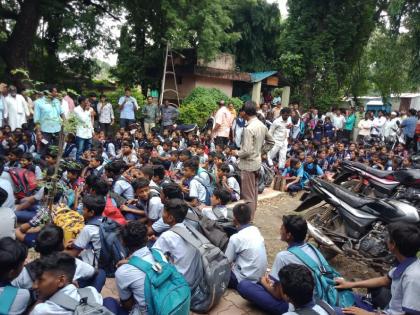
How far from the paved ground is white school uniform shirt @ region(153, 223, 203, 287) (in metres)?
0.51

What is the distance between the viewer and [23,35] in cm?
1257

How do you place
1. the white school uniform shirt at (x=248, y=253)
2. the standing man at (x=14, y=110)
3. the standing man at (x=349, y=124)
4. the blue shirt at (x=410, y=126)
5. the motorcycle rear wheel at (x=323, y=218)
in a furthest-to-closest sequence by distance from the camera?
the standing man at (x=349, y=124)
the blue shirt at (x=410, y=126)
the standing man at (x=14, y=110)
the motorcycle rear wheel at (x=323, y=218)
the white school uniform shirt at (x=248, y=253)

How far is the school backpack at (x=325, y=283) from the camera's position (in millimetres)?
3092

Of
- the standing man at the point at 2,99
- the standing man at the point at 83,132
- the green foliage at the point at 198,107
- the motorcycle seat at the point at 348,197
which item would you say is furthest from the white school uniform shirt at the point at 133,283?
the green foliage at the point at 198,107

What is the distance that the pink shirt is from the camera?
10367 millimetres

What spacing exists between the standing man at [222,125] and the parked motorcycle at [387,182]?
209 inches

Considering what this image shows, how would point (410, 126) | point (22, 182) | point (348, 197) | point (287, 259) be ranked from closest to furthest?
point (287, 259) < point (348, 197) < point (22, 182) < point (410, 126)

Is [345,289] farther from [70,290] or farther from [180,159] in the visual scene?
[180,159]

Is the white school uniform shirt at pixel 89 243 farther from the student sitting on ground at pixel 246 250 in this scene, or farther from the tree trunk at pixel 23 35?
the tree trunk at pixel 23 35

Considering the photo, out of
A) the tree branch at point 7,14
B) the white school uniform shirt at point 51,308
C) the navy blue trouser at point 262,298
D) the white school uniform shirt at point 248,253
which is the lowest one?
the navy blue trouser at point 262,298

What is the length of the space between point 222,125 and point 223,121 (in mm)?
113

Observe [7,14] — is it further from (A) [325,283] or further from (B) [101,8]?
(A) [325,283]

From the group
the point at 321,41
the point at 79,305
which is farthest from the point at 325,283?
the point at 321,41

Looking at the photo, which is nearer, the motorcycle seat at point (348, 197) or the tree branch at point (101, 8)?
the motorcycle seat at point (348, 197)
